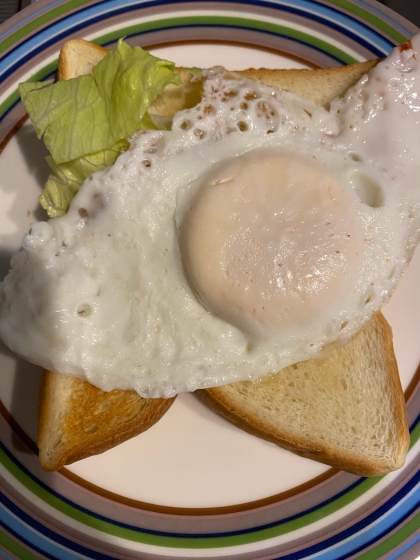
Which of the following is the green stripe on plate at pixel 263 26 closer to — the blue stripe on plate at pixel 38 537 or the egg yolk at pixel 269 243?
the egg yolk at pixel 269 243

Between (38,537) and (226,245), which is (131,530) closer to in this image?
(38,537)

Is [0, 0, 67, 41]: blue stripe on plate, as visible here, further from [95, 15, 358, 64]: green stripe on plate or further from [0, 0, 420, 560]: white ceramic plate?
[95, 15, 358, 64]: green stripe on plate

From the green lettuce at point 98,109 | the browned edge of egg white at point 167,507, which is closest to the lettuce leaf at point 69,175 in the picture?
the green lettuce at point 98,109

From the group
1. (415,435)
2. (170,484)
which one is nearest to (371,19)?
(415,435)

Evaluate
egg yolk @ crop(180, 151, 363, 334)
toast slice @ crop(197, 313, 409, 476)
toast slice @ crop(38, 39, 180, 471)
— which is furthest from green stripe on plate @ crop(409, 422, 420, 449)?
toast slice @ crop(38, 39, 180, 471)

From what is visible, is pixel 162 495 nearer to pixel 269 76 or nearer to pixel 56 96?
pixel 56 96

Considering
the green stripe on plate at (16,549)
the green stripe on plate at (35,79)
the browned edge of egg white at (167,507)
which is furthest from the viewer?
the green stripe on plate at (35,79)
